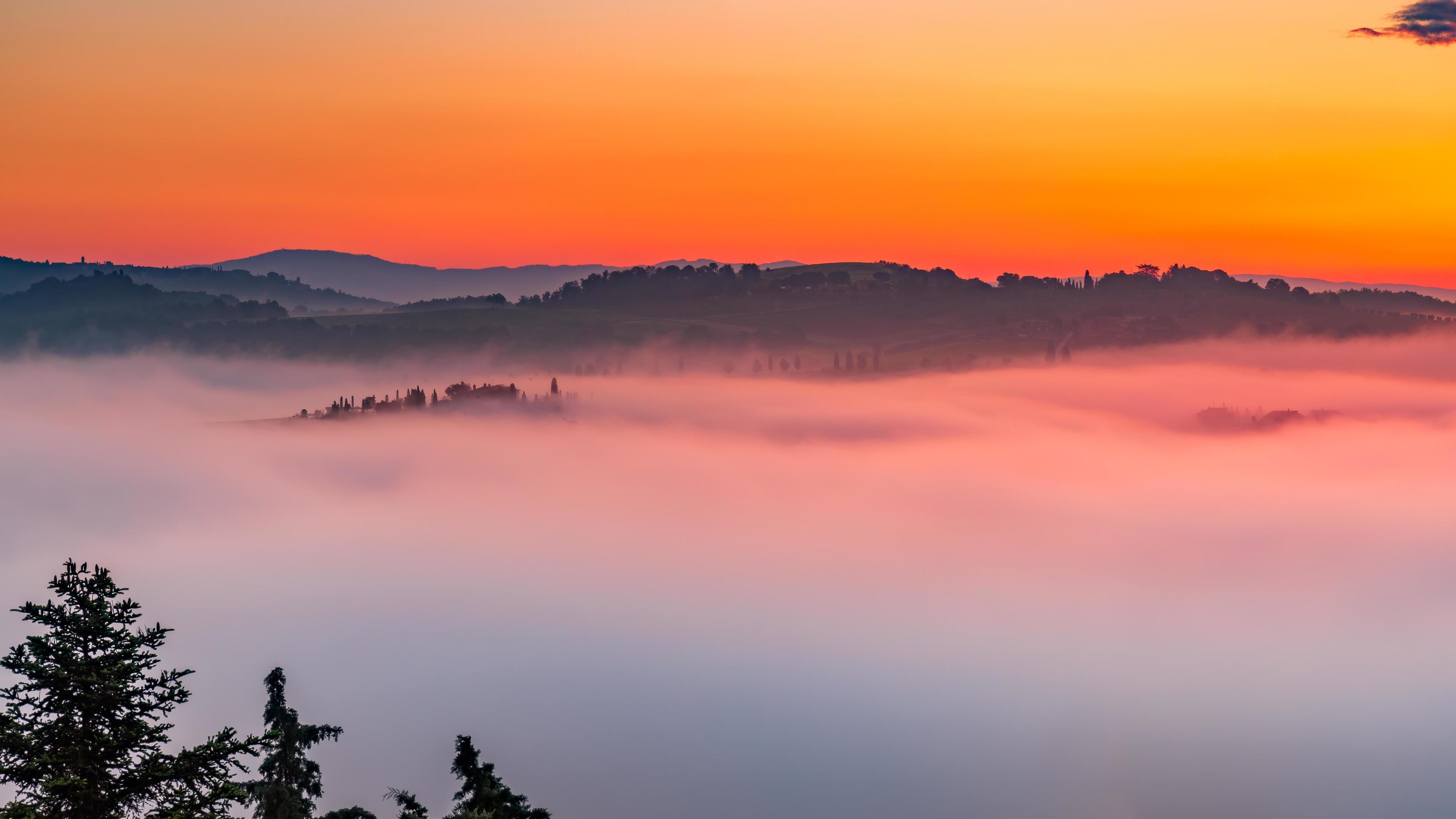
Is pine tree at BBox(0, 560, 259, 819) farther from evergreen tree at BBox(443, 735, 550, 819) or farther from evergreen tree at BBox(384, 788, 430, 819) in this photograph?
evergreen tree at BBox(443, 735, 550, 819)

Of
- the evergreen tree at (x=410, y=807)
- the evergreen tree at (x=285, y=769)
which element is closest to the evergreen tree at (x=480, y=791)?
the evergreen tree at (x=410, y=807)

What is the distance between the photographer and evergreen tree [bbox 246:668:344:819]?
3862 centimetres

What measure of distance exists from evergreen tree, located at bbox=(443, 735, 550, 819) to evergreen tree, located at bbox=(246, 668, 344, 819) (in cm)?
710

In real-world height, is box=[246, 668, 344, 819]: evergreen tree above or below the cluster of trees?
below

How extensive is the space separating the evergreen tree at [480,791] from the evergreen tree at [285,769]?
7.10m

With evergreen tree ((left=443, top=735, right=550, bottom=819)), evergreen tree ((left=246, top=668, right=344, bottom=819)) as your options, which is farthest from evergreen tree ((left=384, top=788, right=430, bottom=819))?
evergreen tree ((left=246, top=668, right=344, bottom=819))

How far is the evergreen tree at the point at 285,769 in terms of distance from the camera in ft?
127

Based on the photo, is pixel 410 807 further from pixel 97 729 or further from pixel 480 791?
pixel 97 729

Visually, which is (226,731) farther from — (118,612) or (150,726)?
(118,612)

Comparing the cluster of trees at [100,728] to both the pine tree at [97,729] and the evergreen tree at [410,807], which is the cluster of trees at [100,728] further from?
the evergreen tree at [410,807]

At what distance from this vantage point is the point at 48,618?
20.4m

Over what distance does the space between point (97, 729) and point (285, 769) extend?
21444 millimetres

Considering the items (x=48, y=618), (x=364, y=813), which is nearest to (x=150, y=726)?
(x=48, y=618)

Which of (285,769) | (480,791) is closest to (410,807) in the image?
(480,791)
